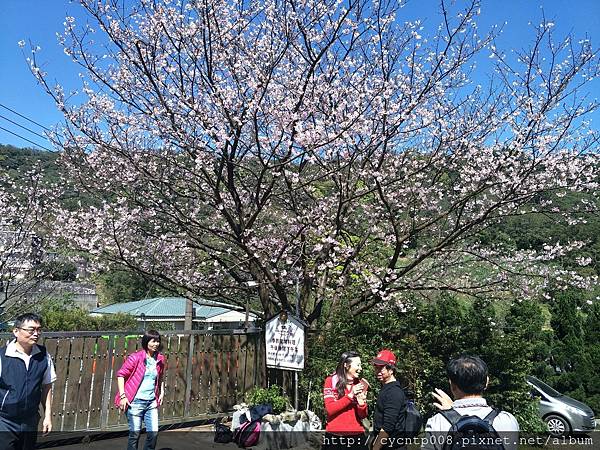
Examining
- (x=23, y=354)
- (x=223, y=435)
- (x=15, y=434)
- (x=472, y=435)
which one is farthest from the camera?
(x=223, y=435)

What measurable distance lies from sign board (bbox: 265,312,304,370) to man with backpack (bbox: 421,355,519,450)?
456 cm

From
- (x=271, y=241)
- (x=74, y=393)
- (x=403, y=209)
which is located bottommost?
(x=74, y=393)

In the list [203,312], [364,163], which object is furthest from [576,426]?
[203,312]

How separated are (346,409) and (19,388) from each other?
263 centimetres

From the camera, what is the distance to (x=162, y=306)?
2909 cm

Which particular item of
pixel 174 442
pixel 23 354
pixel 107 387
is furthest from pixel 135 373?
pixel 174 442

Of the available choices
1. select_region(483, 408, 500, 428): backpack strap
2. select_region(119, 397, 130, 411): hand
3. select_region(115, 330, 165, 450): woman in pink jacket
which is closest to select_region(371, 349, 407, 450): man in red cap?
select_region(483, 408, 500, 428): backpack strap

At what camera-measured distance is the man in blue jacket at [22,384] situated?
3889mm

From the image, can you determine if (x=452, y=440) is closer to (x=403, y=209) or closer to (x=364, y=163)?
(x=364, y=163)

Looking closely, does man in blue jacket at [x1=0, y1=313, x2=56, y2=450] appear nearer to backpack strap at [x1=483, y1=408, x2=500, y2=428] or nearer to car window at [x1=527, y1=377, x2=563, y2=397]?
backpack strap at [x1=483, y1=408, x2=500, y2=428]

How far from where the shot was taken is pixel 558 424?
10609mm

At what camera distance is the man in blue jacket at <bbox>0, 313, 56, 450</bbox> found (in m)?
3.89

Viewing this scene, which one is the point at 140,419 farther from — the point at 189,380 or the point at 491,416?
the point at 491,416

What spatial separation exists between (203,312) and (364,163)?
924 inches
